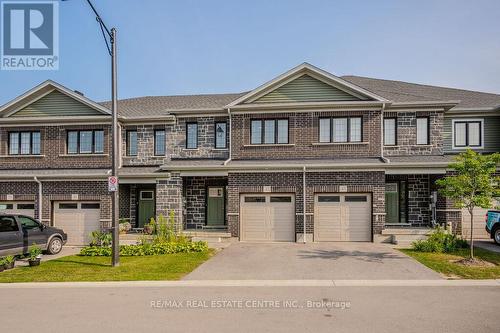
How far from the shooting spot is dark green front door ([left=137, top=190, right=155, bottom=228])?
20.3 meters

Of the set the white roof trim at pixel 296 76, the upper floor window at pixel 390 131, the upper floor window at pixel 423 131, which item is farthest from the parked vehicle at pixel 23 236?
the upper floor window at pixel 423 131

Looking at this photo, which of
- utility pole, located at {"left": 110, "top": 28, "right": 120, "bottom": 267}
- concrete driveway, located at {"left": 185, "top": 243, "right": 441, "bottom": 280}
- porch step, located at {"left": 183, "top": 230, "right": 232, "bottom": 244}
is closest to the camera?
concrete driveway, located at {"left": 185, "top": 243, "right": 441, "bottom": 280}

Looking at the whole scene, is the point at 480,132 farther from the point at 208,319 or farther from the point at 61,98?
the point at 61,98

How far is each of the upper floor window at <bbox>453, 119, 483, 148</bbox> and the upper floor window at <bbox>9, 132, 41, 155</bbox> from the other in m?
22.4

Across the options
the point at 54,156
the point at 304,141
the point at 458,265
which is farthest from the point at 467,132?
the point at 54,156

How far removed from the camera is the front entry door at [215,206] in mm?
19766

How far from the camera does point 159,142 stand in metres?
20.2

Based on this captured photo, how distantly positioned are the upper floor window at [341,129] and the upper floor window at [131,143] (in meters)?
9.97

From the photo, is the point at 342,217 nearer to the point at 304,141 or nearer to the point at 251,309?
the point at 304,141

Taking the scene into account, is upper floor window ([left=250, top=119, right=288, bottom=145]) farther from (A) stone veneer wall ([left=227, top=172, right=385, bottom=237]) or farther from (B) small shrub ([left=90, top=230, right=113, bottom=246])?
(B) small shrub ([left=90, top=230, right=113, bottom=246])

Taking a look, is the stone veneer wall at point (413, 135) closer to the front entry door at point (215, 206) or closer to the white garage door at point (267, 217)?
the white garage door at point (267, 217)

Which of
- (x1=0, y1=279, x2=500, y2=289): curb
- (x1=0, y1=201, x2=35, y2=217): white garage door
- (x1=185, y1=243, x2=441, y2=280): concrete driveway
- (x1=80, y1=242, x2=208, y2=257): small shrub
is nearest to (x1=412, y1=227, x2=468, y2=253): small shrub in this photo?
(x1=185, y1=243, x2=441, y2=280): concrete driveway

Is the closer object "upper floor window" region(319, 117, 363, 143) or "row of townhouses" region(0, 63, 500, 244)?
"row of townhouses" region(0, 63, 500, 244)

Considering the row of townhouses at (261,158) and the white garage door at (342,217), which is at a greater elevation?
the row of townhouses at (261,158)
